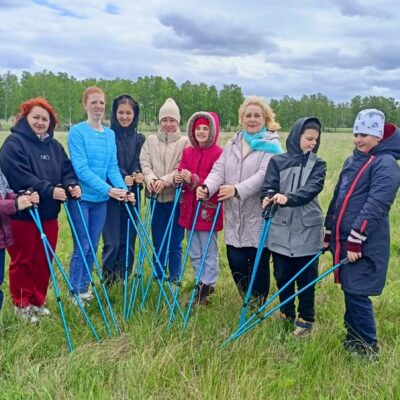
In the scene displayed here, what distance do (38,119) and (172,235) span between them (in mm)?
2103

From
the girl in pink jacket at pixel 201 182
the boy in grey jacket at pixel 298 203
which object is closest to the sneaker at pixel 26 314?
the girl in pink jacket at pixel 201 182

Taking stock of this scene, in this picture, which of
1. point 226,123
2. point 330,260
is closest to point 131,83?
point 226,123

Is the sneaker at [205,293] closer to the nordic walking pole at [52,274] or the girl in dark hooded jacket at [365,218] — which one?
the nordic walking pole at [52,274]

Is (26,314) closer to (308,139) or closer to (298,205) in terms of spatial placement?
(298,205)

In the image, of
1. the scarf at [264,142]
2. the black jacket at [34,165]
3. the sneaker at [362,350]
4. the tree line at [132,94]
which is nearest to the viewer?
the sneaker at [362,350]

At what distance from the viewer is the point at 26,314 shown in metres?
4.61

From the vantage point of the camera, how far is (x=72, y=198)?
4.73 metres

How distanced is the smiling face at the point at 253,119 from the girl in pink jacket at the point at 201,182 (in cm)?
44

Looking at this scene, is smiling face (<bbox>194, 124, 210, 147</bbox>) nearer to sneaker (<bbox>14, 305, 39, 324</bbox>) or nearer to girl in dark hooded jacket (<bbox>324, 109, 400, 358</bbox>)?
girl in dark hooded jacket (<bbox>324, 109, 400, 358</bbox>)

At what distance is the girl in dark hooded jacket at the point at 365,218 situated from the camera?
3650 millimetres

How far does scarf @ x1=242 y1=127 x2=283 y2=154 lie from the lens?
4.70m

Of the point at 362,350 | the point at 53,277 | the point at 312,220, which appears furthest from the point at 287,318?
the point at 53,277

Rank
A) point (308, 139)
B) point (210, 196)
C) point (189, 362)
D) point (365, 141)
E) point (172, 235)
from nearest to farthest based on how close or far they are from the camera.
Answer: point (189, 362)
point (365, 141)
point (308, 139)
point (210, 196)
point (172, 235)

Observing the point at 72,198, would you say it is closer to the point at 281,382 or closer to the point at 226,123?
the point at 281,382
